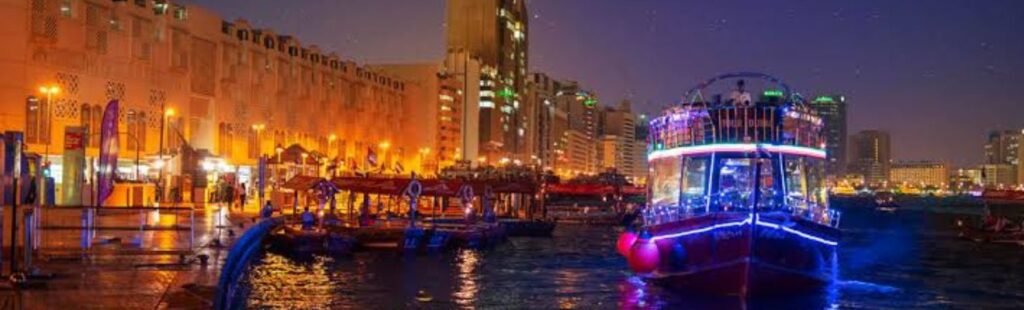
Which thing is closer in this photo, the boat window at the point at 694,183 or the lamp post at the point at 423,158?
the boat window at the point at 694,183

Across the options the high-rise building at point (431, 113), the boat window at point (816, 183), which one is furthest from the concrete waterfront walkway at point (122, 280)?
the high-rise building at point (431, 113)

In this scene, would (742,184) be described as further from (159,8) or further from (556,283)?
(159,8)

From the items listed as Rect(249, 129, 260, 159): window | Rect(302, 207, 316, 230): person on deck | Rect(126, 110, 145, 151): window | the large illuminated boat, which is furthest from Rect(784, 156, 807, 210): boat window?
Rect(249, 129, 260, 159): window

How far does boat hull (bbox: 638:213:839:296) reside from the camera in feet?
101

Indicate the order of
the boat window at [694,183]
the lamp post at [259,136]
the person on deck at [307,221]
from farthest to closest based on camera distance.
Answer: the lamp post at [259,136]
the person on deck at [307,221]
the boat window at [694,183]

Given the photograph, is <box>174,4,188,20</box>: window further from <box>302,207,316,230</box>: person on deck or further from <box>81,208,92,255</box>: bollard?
<box>81,208,92,255</box>: bollard

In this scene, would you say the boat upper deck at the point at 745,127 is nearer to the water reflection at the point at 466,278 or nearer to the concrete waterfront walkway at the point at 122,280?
the water reflection at the point at 466,278

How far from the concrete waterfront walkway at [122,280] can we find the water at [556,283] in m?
4.96

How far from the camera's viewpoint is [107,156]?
30.5 metres

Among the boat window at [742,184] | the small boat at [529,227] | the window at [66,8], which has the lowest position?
the small boat at [529,227]

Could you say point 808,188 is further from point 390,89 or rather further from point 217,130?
point 390,89

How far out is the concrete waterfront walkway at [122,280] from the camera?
16.7 meters

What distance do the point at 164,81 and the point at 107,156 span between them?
134 ft

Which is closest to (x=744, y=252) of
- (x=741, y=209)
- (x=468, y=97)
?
(x=741, y=209)
